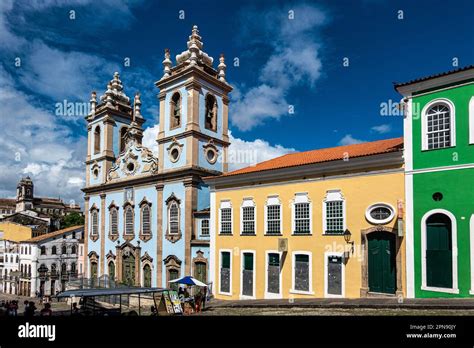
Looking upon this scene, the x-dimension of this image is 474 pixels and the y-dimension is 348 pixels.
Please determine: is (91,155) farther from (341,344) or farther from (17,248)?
(341,344)

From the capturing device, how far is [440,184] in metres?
14.6

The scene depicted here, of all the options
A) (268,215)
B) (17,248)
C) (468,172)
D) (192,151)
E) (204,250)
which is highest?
(192,151)

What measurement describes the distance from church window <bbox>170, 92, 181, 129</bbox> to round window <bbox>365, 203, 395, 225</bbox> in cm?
1625

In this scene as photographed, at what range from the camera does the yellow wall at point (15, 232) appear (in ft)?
172

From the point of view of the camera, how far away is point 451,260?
1404cm

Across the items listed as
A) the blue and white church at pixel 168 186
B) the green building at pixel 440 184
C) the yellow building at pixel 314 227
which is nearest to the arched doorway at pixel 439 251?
the green building at pixel 440 184

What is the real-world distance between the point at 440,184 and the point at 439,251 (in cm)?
261

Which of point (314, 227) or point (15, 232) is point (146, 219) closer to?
point (314, 227)

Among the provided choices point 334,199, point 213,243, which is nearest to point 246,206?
point 213,243

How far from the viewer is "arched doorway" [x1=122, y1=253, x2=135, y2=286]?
29316 millimetres

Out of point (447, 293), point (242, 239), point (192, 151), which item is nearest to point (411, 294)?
point (447, 293)

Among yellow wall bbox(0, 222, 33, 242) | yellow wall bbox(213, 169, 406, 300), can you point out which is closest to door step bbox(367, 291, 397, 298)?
yellow wall bbox(213, 169, 406, 300)

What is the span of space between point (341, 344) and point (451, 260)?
375 inches

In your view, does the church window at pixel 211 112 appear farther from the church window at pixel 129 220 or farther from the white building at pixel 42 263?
the white building at pixel 42 263
